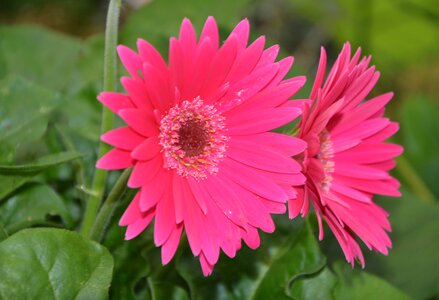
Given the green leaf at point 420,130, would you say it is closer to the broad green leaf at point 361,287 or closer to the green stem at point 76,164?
the broad green leaf at point 361,287

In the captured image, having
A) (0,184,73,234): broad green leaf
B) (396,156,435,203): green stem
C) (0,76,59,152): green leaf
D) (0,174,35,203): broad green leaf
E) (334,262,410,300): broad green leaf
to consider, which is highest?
(0,76,59,152): green leaf

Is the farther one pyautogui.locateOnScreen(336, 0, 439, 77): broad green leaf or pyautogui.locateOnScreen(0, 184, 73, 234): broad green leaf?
pyautogui.locateOnScreen(336, 0, 439, 77): broad green leaf

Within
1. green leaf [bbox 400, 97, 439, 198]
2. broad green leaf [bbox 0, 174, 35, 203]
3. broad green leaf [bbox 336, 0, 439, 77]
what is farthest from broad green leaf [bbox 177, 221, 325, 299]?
broad green leaf [bbox 336, 0, 439, 77]

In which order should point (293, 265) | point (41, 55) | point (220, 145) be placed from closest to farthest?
point (220, 145)
point (293, 265)
point (41, 55)

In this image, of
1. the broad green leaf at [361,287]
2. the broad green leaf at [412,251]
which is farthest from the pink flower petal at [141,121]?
the broad green leaf at [412,251]

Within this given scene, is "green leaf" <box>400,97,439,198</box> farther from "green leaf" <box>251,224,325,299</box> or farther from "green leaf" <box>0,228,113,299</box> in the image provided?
"green leaf" <box>0,228,113,299</box>

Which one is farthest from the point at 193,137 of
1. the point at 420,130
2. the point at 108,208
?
the point at 420,130

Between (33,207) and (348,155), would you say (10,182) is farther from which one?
(348,155)

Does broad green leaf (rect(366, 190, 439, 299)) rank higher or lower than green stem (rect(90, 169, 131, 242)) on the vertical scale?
lower
